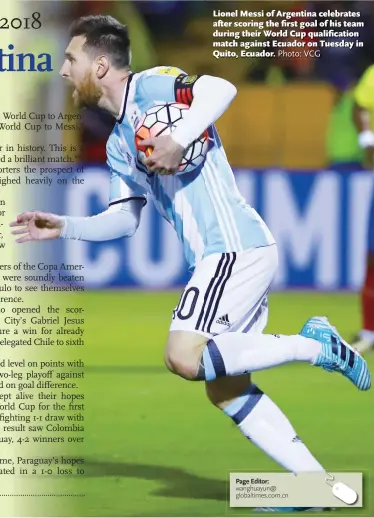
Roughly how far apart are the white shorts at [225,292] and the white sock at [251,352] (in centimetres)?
7

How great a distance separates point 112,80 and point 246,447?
1.94 metres

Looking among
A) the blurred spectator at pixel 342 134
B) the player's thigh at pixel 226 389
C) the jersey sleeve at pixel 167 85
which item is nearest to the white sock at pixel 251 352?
the player's thigh at pixel 226 389

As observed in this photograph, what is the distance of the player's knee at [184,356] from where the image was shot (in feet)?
16.1

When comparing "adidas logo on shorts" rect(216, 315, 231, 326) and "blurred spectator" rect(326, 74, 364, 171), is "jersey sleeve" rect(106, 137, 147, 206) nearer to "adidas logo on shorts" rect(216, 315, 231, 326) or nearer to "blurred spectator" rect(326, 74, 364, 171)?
"adidas logo on shorts" rect(216, 315, 231, 326)

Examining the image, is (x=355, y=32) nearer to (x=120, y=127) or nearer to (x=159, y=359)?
(x=120, y=127)

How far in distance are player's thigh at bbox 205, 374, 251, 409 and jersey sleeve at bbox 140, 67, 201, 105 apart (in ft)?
3.77

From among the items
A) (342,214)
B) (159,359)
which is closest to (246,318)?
(159,359)

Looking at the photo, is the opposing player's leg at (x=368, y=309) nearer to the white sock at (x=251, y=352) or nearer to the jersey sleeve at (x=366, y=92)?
the jersey sleeve at (x=366, y=92)

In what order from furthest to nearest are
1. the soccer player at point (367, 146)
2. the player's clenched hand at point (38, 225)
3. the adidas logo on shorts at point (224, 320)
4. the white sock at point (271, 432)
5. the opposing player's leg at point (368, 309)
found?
the opposing player's leg at point (368, 309) → the soccer player at point (367, 146) → the player's clenched hand at point (38, 225) → the white sock at point (271, 432) → the adidas logo on shorts at point (224, 320)

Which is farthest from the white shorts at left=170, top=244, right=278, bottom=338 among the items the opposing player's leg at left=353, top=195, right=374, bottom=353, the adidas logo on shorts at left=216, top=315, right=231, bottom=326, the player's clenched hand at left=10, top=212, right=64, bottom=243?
the opposing player's leg at left=353, top=195, right=374, bottom=353

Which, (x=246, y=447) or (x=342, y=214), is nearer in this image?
(x=246, y=447)

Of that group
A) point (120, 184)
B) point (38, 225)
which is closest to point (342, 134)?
point (120, 184)

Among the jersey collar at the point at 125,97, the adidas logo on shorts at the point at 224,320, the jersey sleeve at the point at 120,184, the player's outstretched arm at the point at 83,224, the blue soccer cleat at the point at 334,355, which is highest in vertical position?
the jersey collar at the point at 125,97

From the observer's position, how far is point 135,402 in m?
6.95
